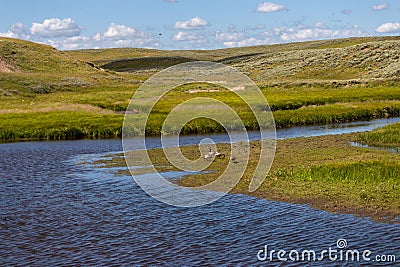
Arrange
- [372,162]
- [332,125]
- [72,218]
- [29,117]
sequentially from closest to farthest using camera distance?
[72,218] < [372,162] < [332,125] < [29,117]

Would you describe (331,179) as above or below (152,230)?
above

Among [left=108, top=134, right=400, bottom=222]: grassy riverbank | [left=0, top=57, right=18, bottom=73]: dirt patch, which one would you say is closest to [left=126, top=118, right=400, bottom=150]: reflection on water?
[left=108, top=134, right=400, bottom=222]: grassy riverbank

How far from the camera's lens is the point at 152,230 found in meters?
16.5

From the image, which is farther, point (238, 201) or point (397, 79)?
point (397, 79)

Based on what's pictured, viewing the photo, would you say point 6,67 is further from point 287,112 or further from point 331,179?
point 331,179

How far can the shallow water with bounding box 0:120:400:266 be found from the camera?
14.3 metres

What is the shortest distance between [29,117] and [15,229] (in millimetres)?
35025

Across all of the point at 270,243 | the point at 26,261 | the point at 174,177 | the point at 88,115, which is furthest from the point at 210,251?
the point at 88,115

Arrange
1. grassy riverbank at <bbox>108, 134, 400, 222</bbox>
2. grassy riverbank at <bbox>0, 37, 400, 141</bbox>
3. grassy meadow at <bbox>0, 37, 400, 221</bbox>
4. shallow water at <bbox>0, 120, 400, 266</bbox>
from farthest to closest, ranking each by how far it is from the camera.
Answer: grassy riverbank at <bbox>0, 37, 400, 141</bbox>, grassy meadow at <bbox>0, 37, 400, 221</bbox>, grassy riverbank at <bbox>108, 134, 400, 222</bbox>, shallow water at <bbox>0, 120, 400, 266</bbox>

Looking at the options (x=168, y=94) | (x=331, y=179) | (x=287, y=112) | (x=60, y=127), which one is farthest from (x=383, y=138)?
(x=168, y=94)

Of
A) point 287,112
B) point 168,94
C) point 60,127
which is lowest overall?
point 60,127

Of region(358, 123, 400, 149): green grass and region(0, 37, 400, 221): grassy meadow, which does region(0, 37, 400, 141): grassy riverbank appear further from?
region(358, 123, 400, 149): green grass

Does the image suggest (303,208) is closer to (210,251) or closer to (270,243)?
(270,243)

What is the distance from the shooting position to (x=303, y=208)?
18.2 metres
